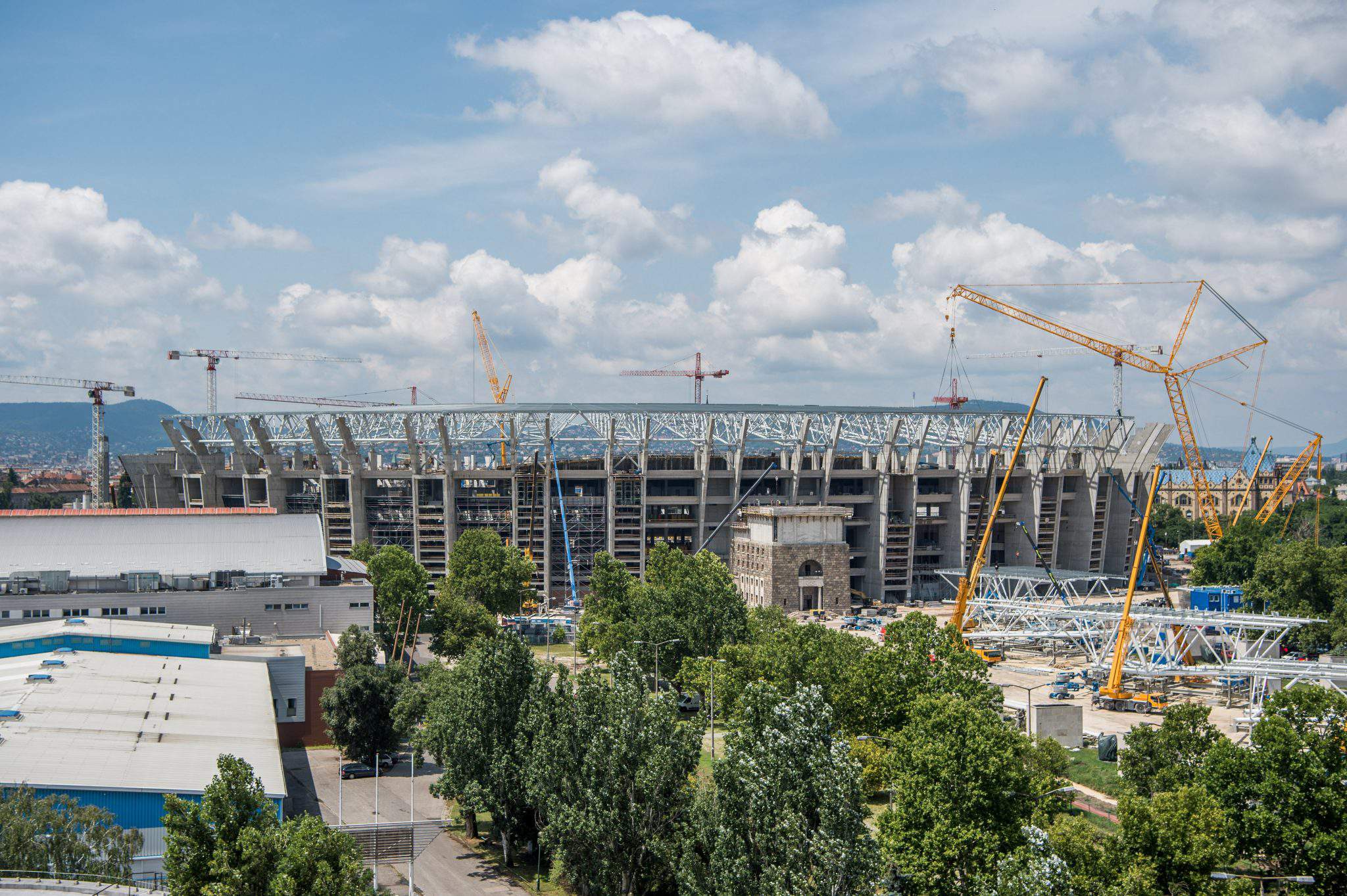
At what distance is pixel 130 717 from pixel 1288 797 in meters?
47.4

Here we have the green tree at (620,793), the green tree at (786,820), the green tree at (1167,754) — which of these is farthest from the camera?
the green tree at (1167,754)

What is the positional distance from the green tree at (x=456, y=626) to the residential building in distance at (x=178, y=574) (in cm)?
857

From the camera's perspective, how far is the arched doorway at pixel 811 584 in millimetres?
129625

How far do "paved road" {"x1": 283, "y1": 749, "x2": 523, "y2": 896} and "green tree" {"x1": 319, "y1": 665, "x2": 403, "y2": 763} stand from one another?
175cm

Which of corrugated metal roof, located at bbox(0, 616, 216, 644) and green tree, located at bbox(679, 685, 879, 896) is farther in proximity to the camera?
corrugated metal roof, located at bbox(0, 616, 216, 644)

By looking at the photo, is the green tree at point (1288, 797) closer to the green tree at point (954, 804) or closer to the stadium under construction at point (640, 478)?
the green tree at point (954, 804)

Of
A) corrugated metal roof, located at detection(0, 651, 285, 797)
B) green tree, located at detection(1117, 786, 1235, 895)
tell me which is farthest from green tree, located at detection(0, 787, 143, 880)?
green tree, located at detection(1117, 786, 1235, 895)

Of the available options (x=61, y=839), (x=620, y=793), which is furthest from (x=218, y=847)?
(x=620, y=793)

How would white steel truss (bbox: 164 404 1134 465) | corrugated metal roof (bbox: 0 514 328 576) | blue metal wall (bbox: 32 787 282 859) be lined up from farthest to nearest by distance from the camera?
1. white steel truss (bbox: 164 404 1134 465)
2. corrugated metal roof (bbox: 0 514 328 576)
3. blue metal wall (bbox: 32 787 282 859)

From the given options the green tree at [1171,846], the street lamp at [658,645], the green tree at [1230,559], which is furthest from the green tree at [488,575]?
the green tree at [1230,559]

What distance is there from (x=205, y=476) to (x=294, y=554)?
6779 cm

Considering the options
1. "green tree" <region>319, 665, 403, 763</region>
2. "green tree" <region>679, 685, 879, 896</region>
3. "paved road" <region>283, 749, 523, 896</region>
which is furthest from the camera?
"green tree" <region>319, 665, 403, 763</region>

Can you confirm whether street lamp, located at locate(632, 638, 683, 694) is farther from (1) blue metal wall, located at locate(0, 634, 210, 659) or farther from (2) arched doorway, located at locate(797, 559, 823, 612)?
(2) arched doorway, located at locate(797, 559, 823, 612)

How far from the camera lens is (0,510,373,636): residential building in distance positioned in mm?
79750
